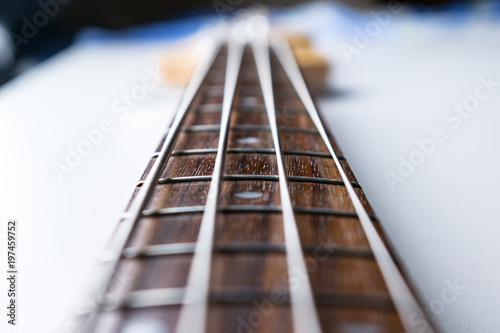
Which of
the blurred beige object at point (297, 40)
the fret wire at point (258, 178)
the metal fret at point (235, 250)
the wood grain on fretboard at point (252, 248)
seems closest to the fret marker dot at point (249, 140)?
the wood grain on fretboard at point (252, 248)

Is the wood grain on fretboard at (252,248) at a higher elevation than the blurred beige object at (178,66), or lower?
lower

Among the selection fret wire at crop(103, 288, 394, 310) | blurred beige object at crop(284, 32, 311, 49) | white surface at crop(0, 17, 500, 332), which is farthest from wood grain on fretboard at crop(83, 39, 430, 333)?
blurred beige object at crop(284, 32, 311, 49)

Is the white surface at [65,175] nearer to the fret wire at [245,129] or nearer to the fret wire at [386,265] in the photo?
the fret wire at [245,129]

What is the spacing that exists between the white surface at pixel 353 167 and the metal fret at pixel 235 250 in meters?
0.11

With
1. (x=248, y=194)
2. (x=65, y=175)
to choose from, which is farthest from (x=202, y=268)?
(x=65, y=175)

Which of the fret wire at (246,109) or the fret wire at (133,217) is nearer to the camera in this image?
the fret wire at (133,217)

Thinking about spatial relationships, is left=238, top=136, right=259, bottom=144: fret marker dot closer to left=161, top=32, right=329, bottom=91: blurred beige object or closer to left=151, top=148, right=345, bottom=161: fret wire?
left=151, top=148, right=345, bottom=161: fret wire

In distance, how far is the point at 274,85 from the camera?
39.8 inches

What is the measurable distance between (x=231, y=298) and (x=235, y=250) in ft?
0.20

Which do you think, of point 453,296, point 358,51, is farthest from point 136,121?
point 358,51

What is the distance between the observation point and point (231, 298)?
38 centimetres

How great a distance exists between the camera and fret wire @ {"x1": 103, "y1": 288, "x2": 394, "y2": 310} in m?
0.37

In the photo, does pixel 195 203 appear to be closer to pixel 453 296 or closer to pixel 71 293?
pixel 71 293

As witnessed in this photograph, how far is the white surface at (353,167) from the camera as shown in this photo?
536mm
